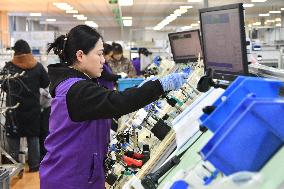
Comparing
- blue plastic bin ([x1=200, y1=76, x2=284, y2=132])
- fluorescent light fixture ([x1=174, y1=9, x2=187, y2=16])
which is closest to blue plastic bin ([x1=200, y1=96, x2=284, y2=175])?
blue plastic bin ([x1=200, y1=76, x2=284, y2=132])

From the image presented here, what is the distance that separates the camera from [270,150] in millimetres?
1065

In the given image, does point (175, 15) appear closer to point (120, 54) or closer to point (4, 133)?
point (120, 54)

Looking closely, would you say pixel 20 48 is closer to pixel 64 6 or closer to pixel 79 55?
pixel 79 55

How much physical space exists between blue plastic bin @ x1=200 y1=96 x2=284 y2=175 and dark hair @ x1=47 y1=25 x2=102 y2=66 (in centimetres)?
116

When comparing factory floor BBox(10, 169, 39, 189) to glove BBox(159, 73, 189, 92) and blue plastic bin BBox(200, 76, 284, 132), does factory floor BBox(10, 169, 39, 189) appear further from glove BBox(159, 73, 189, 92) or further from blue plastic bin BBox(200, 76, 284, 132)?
blue plastic bin BBox(200, 76, 284, 132)

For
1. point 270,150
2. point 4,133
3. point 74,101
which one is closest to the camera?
point 270,150

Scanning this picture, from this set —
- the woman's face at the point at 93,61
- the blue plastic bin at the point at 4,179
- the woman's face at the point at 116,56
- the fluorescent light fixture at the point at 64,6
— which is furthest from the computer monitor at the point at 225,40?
the fluorescent light fixture at the point at 64,6

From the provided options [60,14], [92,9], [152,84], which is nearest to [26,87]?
[152,84]

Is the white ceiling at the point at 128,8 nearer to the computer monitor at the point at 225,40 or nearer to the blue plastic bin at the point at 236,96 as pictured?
the computer monitor at the point at 225,40

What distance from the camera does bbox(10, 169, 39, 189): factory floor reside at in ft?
18.6

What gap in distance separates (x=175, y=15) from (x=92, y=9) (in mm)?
3868

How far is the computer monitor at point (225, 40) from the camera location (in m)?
1.79

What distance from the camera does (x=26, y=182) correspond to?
5883mm

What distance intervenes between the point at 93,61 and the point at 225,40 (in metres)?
0.58
